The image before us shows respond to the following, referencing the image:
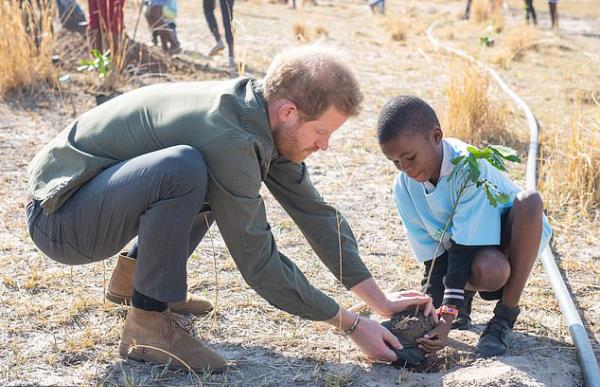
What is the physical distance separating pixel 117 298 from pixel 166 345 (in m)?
0.54

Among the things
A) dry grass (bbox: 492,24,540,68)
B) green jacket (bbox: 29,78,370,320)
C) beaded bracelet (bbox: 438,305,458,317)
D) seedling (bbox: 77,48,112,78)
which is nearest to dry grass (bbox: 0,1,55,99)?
seedling (bbox: 77,48,112,78)

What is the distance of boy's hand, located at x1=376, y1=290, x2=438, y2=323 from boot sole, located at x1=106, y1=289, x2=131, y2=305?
1.06 m

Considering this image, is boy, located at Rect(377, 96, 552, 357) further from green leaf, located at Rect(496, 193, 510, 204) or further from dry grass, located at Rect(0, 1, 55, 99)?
dry grass, located at Rect(0, 1, 55, 99)

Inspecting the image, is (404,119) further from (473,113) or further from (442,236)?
(473,113)

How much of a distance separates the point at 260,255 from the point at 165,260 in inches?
12.9

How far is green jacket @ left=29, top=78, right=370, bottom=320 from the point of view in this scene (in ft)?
8.86

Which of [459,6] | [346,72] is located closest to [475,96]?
[346,72]

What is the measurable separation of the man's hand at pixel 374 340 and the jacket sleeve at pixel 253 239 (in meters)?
0.15

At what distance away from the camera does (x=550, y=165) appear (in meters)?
5.20

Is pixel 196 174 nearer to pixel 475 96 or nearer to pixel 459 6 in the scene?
pixel 475 96

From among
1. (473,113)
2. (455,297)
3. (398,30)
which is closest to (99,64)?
(473,113)

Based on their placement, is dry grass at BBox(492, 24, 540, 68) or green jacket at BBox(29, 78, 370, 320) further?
dry grass at BBox(492, 24, 540, 68)

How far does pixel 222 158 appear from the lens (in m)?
2.70

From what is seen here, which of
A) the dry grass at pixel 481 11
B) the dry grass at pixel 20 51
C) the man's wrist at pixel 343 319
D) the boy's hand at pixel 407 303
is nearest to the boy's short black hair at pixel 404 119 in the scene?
the boy's hand at pixel 407 303
